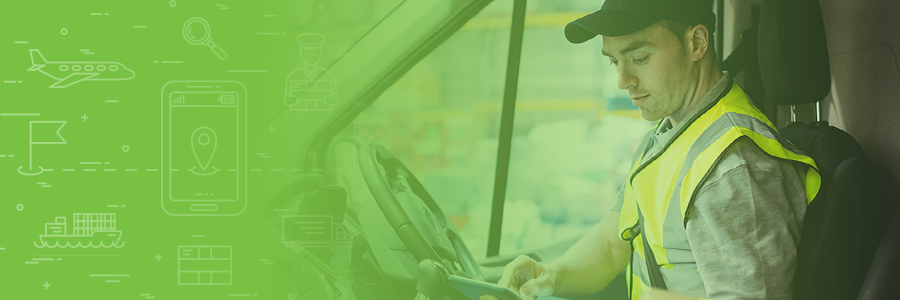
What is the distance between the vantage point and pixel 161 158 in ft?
3.39

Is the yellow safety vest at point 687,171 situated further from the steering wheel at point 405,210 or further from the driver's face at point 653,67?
the steering wheel at point 405,210

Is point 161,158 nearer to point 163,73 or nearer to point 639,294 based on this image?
point 163,73

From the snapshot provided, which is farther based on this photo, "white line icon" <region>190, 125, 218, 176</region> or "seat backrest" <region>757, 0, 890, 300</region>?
"white line icon" <region>190, 125, 218, 176</region>

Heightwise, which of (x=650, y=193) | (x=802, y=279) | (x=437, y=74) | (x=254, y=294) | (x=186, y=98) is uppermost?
(x=437, y=74)

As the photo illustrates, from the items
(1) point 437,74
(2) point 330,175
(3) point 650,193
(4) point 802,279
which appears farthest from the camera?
(1) point 437,74

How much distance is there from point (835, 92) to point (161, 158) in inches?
58.2

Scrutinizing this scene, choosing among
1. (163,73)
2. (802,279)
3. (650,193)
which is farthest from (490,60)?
(802,279)

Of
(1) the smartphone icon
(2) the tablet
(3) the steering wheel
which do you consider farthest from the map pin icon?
(2) the tablet

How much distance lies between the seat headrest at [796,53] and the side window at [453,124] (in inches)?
36.9

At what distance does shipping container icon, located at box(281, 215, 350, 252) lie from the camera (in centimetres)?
125

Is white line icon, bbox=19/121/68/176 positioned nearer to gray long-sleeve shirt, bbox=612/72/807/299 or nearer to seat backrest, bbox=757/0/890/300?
gray long-sleeve shirt, bbox=612/72/807/299

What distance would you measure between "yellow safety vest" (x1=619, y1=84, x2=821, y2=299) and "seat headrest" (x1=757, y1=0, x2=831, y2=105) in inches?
3.8

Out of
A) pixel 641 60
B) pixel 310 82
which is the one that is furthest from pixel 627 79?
pixel 310 82

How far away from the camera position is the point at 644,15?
0.94 metres
